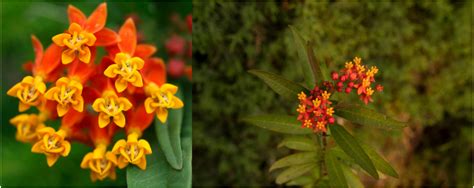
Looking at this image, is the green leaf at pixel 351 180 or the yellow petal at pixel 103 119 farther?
the green leaf at pixel 351 180

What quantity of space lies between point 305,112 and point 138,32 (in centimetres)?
53

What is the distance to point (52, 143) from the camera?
107 cm

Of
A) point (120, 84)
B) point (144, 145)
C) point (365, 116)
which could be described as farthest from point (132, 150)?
point (365, 116)

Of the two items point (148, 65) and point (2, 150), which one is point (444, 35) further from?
point (2, 150)

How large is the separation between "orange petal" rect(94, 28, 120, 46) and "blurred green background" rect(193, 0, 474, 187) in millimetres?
247

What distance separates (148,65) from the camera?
119 centimetres

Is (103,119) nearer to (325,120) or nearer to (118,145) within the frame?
(118,145)

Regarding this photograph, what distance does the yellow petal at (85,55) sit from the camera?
1053mm

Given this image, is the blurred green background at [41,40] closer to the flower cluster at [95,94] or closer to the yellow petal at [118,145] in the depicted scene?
the flower cluster at [95,94]

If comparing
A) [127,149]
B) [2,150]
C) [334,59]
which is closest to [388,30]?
[334,59]

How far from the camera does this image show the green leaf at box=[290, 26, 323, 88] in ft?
3.55

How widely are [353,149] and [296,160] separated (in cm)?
15

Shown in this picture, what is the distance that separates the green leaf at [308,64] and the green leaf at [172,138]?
0.27 metres

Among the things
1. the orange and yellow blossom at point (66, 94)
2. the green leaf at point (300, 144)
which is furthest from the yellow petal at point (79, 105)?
the green leaf at point (300, 144)
